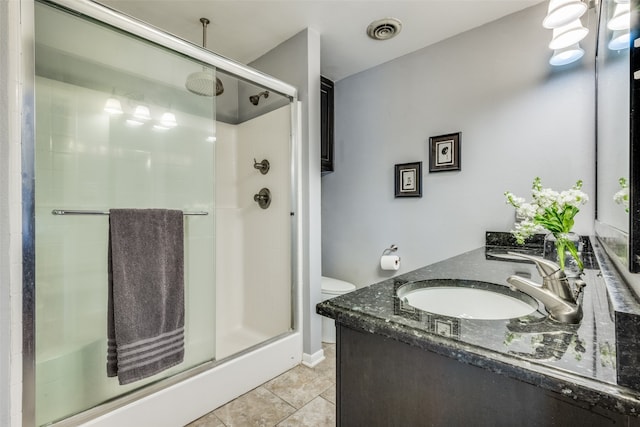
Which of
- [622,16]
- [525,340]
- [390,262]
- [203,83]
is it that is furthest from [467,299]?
[203,83]

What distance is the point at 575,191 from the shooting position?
0.86m

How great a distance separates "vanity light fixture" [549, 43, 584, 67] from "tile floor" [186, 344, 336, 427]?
2152 millimetres

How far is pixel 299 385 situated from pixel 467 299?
1.20 metres

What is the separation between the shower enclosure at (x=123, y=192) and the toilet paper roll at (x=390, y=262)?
27.1 inches

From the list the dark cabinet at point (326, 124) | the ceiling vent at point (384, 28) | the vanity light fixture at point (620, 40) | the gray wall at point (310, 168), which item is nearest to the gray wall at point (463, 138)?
the dark cabinet at point (326, 124)

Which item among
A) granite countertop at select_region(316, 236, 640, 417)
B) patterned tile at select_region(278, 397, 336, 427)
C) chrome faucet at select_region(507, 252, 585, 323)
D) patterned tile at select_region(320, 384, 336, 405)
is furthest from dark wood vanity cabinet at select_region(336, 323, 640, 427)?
patterned tile at select_region(320, 384, 336, 405)

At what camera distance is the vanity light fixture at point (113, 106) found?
152 cm

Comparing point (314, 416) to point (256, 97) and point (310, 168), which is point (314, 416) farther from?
point (256, 97)

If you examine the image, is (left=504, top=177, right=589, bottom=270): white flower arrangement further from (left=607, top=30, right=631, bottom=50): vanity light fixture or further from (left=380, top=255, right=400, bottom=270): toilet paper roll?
(left=380, top=255, right=400, bottom=270): toilet paper roll

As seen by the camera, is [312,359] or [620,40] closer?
[620,40]

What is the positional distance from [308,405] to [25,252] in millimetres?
1372

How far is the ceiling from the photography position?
1700 millimetres

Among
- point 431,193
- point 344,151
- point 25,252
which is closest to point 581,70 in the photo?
point 431,193

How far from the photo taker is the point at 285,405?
1.50 m
